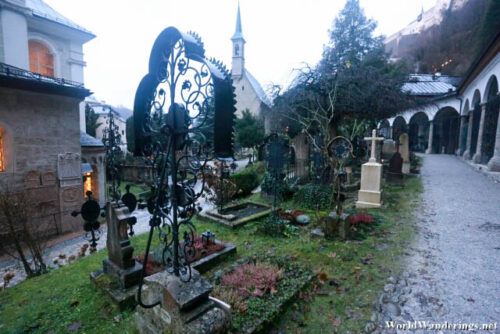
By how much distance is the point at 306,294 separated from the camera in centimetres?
329

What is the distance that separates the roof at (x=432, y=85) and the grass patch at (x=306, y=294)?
87.8 feet

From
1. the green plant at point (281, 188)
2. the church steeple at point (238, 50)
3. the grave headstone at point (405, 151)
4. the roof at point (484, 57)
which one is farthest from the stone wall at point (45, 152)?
the church steeple at point (238, 50)

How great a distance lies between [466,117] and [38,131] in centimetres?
2640

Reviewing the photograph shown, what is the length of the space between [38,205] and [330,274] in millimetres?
11136

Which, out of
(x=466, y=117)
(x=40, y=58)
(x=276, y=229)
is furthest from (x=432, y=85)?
(x=40, y=58)

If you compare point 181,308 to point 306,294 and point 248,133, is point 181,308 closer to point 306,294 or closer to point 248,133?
point 306,294

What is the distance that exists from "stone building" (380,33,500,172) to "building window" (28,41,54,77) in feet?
66.9

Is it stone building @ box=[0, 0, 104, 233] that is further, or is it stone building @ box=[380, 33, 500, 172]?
stone building @ box=[380, 33, 500, 172]

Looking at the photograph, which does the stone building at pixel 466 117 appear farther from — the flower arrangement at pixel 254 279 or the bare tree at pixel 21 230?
the bare tree at pixel 21 230

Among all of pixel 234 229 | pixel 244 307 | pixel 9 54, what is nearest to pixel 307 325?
pixel 244 307

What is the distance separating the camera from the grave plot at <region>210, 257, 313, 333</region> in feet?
8.94

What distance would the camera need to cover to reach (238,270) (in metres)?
3.60

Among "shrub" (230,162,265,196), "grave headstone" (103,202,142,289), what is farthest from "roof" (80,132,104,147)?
"grave headstone" (103,202,142,289)

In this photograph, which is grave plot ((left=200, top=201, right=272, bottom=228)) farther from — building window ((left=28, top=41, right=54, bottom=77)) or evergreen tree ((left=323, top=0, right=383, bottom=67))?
evergreen tree ((left=323, top=0, right=383, bottom=67))
